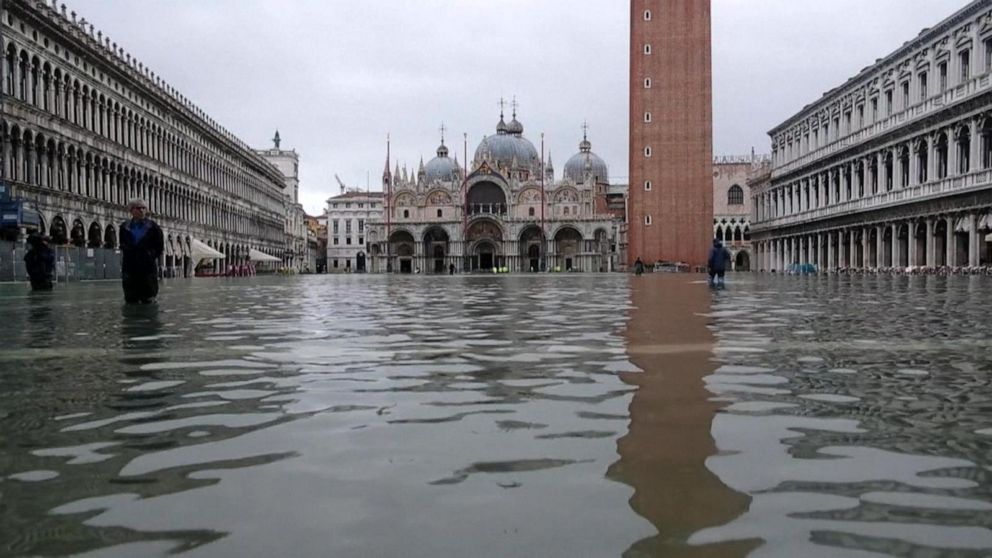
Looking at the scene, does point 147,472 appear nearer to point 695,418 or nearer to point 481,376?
point 695,418

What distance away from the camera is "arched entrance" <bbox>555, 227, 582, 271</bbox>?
10025 cm

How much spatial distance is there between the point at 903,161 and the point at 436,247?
6181 cm

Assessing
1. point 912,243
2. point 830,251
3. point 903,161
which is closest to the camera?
point 912,243

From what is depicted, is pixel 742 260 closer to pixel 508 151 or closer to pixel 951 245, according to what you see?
pixel 508 151

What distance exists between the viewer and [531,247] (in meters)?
102

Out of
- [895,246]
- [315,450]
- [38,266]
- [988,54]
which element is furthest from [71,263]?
[895,246]

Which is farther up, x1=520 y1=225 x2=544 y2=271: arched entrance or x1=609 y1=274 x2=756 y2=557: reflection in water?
x1=520 y1=225 x2=544 y2=271: arched entrance

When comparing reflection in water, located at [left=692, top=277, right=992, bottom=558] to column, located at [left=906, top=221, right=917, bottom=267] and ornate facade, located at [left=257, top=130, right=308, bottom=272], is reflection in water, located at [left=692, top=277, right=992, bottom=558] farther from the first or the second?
ornate facade, located at [left=257, top=130, right=308, bottom=272]

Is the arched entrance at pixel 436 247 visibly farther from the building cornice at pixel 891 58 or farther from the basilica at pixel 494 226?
the building cornice at pixel 891 58

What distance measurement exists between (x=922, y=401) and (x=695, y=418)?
1.32 m

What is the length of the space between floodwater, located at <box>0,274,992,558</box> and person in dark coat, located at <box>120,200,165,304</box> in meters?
5.90

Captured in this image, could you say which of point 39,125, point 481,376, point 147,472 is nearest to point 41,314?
point 481,376

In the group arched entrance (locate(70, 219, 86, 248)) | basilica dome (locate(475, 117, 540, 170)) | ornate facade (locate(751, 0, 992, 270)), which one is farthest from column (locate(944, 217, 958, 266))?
basilica dome (locate(475, 117, 540, 170))

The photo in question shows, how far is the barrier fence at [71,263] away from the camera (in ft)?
114
